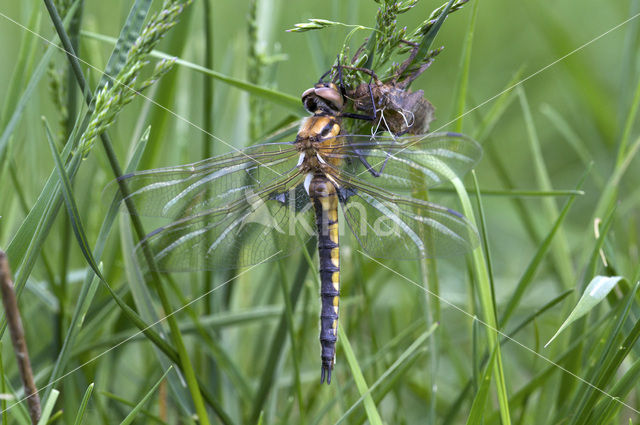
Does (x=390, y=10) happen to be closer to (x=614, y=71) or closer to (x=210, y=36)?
(x=210, y=36)

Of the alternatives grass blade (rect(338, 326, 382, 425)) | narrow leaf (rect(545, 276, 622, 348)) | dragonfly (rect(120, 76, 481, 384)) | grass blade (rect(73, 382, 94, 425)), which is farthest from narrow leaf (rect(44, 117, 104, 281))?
narrow leaf (rect(545, 276, 622, 348))

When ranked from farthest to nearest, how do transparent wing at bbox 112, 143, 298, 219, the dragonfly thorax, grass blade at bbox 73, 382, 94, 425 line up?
the dragonfly thorax → transparent wing at bbox 112, 143, 298, 219 → grass blade at bbox 73, 382, 94, 425

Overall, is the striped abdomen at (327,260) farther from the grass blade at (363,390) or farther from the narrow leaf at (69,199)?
the narrow leaf at (69,199)

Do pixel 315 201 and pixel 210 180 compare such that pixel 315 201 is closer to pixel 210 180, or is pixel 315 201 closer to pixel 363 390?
pixel 210 180

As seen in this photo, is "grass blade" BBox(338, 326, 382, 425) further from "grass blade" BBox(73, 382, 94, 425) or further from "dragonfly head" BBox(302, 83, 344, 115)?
"dragonfly head" BBox(302, 83, 344, 115)

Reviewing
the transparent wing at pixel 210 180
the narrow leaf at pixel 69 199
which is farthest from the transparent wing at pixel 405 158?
the narrow leaf at pixel 69 199
